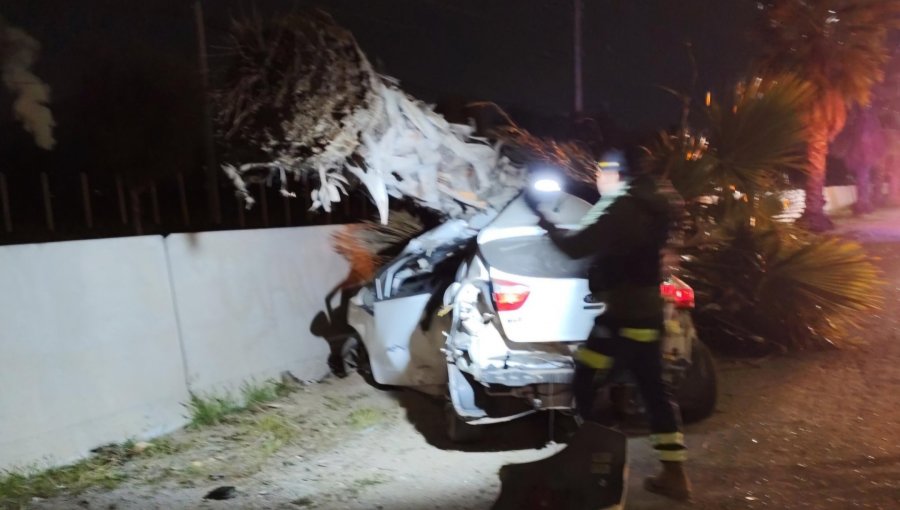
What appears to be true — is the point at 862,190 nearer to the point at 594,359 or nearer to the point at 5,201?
the point at 594,359

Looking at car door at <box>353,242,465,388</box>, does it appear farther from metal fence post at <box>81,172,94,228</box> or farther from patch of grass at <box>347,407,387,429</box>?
metal fence post at <box>81,172,94,228</box>

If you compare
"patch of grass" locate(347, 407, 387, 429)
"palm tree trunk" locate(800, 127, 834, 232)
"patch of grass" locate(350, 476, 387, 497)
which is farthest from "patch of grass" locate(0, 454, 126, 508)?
"palm tree trunk" locate(800, 127, 834, 232)

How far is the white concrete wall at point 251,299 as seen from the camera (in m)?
5.71

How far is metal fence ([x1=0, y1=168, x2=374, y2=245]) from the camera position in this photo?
5945 mm

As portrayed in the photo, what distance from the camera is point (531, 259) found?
441 cm

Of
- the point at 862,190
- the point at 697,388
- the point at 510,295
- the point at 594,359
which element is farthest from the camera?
the point at 862,190

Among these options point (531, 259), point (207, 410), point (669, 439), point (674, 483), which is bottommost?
point (674, 483)

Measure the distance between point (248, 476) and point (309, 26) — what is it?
4072 mm

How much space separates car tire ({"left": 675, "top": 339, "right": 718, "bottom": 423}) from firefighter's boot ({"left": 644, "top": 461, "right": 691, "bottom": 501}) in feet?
4.03

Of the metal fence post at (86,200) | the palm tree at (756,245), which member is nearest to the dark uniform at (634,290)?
the palm tree at (756,245)

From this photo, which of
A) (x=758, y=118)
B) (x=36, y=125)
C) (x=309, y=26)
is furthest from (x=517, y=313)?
(x=36, y=125)

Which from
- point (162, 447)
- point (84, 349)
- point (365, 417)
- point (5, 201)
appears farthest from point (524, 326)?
point (5, 201)

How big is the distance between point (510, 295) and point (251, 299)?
9.84ft

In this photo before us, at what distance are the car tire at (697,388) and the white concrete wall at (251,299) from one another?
353 cm
